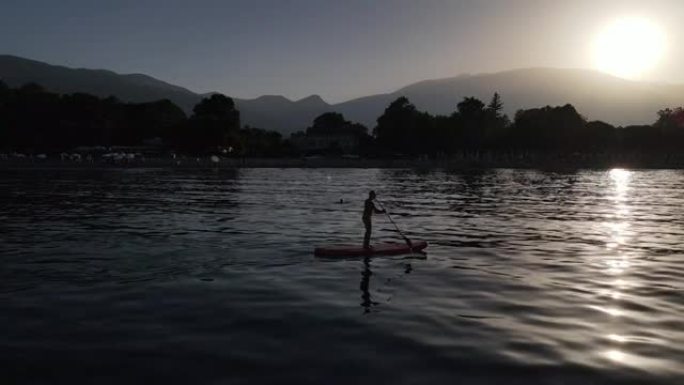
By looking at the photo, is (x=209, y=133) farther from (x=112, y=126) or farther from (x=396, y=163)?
(x=396, y=163)

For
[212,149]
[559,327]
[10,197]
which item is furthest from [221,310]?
[212,149]

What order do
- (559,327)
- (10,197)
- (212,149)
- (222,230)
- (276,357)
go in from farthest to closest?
(212,149) < (10,197) < (222,230) < (559,327) < (276,357)

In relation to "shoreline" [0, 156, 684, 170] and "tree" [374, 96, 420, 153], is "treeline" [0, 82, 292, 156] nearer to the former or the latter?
"shoreline" [0, 156, 684, 170]

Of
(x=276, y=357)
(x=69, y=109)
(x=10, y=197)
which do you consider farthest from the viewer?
(x=69, y=109)

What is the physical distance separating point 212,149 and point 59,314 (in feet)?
458

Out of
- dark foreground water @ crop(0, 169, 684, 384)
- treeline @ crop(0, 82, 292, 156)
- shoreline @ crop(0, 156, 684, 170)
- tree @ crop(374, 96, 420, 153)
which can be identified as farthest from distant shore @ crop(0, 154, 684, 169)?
dark foreground water @ crop(0, 169, 684, 384)

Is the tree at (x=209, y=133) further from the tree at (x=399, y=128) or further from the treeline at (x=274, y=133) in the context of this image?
the tree at (x=399, y=128)

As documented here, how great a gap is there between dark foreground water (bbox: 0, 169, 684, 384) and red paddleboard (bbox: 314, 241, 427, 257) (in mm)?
626

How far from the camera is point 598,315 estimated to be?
14156 millimetres

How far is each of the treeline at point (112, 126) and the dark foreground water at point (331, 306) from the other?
121194mm

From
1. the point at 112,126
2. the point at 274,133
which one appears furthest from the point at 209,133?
the point at 274,133

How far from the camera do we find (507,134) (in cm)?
18400

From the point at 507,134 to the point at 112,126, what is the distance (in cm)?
11617

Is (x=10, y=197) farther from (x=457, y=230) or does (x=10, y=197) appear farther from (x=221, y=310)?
(x=221, y=310)
